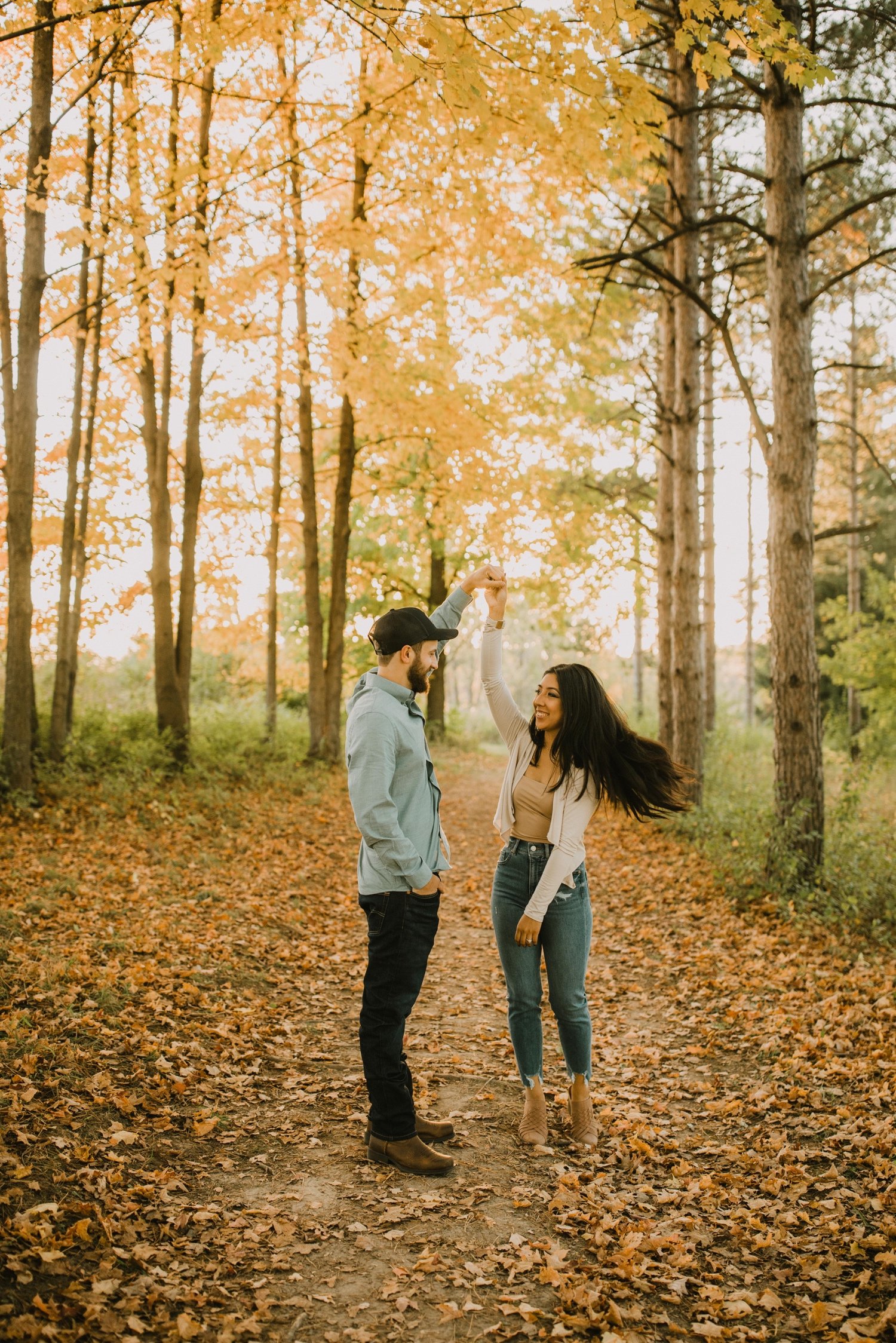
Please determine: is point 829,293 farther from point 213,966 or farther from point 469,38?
point 213,966

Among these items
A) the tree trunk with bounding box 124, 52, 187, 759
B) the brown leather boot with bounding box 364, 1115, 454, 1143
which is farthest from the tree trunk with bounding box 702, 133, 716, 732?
the brown leather boot with bounding box 364, 1115, 454, 1143

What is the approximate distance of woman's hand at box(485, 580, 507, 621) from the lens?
4.47m

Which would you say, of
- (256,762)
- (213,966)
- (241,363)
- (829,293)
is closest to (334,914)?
(213,966)

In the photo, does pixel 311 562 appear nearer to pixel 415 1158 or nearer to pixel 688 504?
pixel 688 504

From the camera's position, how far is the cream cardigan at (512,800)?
4242 millimetres

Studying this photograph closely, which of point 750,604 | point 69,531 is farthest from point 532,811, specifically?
A: point 750,604

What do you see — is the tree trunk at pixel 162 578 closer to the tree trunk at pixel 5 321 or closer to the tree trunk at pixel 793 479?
the tree trunk at pixel 5 321

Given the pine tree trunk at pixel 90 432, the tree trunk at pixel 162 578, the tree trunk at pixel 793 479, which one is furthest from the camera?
the tree trunk at pixel 162 578

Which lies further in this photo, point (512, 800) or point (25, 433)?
point (25, 433)

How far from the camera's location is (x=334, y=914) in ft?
28.9

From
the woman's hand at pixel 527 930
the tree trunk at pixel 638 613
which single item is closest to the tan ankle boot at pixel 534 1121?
the woman's hand at pixel 527 930

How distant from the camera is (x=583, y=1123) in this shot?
14.7 ft

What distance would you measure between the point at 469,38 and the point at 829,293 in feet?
46.2

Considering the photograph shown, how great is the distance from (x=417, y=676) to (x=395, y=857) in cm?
82
